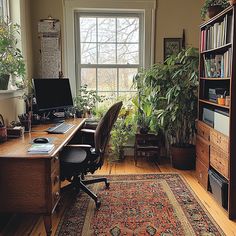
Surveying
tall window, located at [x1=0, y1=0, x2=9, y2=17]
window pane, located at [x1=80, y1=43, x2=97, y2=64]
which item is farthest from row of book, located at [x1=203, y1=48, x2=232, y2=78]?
tall window, located at [x1=0, y1=0, x2=9, y2=17]

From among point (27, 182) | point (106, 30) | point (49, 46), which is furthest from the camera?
point (106, 30)

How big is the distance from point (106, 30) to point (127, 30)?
12.1 inches

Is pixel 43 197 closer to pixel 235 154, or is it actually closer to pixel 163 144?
pixel 235 154

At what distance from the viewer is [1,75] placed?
269cm

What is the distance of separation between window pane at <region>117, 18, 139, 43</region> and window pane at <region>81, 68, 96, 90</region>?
613 millimetres

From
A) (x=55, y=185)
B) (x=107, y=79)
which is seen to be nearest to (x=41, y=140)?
(x=55, y=185)

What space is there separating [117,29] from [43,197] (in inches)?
116

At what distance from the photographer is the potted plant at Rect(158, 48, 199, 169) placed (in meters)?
3.49

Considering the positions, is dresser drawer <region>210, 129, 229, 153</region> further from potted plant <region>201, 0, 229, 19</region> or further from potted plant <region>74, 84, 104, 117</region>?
potted plant <region>74, 84, 104, 117</region>

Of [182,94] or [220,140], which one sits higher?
[182,94]

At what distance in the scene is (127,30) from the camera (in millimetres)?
4199

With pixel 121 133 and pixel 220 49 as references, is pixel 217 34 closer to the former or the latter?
pixel 220 49

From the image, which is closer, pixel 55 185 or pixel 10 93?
pixel 55 185

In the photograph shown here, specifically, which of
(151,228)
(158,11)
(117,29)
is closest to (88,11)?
(117,29)
